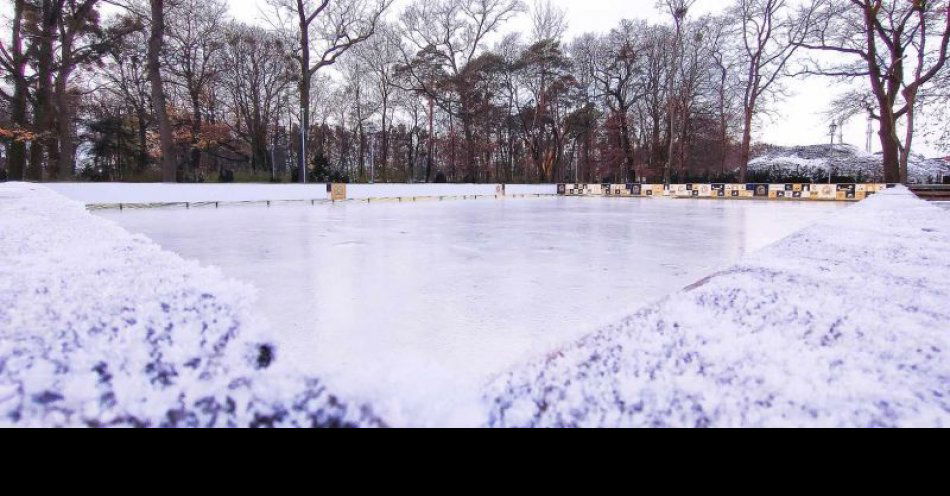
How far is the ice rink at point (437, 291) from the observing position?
5.31 feet

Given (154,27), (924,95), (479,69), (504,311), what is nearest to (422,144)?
(479,69)

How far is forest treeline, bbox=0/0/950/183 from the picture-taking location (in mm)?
18109

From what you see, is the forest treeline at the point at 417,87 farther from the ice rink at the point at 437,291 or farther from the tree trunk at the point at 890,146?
the ice rink at the point at 437,291

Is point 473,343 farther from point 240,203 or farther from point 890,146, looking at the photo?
point 890,146

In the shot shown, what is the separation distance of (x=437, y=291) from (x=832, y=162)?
52.2m

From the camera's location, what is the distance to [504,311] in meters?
2.84

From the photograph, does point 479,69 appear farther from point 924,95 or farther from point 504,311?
point 504,311

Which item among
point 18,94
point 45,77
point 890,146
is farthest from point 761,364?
point 890,146

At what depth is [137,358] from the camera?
4.50ft

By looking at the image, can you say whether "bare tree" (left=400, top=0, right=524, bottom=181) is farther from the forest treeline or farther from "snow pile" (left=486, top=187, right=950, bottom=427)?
"snow pile" (left=486, top=187, right=950, bottom=427)

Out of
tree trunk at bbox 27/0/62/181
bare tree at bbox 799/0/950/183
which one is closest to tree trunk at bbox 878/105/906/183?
bare tree at bbox 799/0/950/183

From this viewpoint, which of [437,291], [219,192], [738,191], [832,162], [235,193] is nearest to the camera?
[437,291]

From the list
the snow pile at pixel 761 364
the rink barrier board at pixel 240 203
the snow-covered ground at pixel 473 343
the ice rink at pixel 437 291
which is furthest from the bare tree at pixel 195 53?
the snow pile at pixel 761 364

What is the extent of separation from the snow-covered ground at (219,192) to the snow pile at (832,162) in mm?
33007
